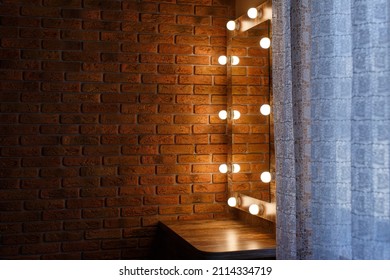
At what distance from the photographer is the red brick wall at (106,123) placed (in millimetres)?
2777

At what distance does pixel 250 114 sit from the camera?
9.33 ft

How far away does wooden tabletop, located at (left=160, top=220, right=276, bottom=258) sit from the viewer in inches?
89.4

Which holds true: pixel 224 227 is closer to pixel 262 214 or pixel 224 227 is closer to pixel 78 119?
pixel 262 214

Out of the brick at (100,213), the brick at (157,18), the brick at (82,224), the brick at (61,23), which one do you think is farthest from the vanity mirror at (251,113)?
the brick at (61,23)

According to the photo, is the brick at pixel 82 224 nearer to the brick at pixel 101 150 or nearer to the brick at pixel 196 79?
the brick at pixel 101 150

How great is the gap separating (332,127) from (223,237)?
3.47ft

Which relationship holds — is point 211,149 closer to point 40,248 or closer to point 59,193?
point 59,193

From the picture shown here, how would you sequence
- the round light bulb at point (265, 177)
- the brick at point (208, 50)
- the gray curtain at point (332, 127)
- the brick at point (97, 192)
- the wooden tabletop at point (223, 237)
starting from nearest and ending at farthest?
the gray curtain at point (332, 127), the wooden tabletop at point (223, 237), the round light bulb at point (265, 177), the brick at point (97, 192), the brick at point (208, 50)

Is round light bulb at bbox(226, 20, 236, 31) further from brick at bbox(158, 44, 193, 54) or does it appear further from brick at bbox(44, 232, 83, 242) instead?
brick at bbox(44, 232, 83, 242)

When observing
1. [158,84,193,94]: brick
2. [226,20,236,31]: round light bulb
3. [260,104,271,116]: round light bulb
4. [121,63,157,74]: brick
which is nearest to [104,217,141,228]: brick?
[158,84,193,94]: brick

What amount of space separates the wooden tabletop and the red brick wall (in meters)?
0.19

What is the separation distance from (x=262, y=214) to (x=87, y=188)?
1.08m

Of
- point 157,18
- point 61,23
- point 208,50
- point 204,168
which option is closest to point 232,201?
point 204,168
